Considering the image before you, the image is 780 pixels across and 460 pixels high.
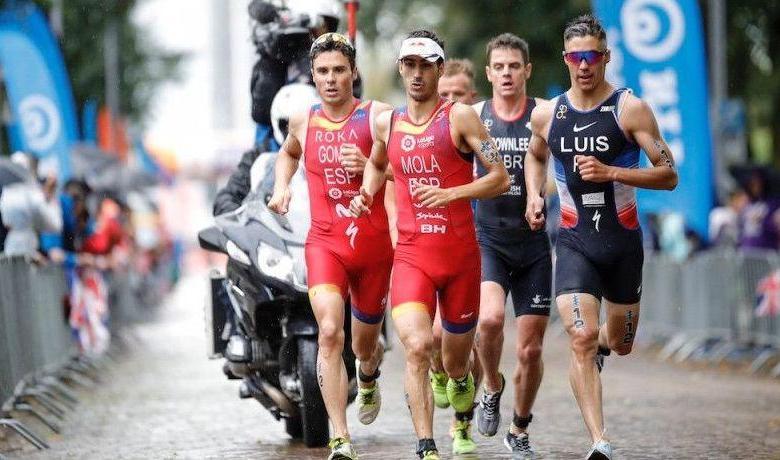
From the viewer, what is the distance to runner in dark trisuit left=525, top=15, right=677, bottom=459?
9781 millimetres

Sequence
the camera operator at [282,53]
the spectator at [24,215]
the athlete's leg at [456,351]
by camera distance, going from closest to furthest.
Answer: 1. the athlete's leg at [456,351]
2. the camera operator at [282,53]
3. the spectator at [24,215]

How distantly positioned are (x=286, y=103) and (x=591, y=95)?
2.72 m

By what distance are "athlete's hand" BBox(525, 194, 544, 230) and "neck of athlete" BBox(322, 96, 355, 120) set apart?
45.6 inches

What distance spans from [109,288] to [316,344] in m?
14.8

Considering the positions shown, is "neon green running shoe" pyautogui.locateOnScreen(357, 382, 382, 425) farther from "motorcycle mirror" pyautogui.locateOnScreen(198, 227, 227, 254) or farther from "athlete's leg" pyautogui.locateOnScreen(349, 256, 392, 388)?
"motorcycle mirror" pyautogui.locateOnScreen(198, 227, 227, 254)

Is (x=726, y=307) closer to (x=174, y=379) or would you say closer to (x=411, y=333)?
(x=174, y=379)

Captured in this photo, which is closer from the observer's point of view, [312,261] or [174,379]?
[312,261]

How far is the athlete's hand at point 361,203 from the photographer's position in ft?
31.4

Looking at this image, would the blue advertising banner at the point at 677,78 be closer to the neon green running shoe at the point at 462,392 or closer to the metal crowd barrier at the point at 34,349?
the metal crowd barrier at the point at 34,349

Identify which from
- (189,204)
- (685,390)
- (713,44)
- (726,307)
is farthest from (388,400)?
(189,204)

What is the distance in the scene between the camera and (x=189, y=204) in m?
81.5

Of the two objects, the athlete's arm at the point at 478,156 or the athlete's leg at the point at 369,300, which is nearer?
the athlete's arm at the point at 478,156

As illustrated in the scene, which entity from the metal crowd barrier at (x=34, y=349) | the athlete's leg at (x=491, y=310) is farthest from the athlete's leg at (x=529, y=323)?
the metal crowd barrier at (x=34, y=349)

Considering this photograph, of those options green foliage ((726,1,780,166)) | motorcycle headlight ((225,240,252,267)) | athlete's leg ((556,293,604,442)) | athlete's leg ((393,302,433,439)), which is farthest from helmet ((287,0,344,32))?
green foliage ((726,1,780,166))
